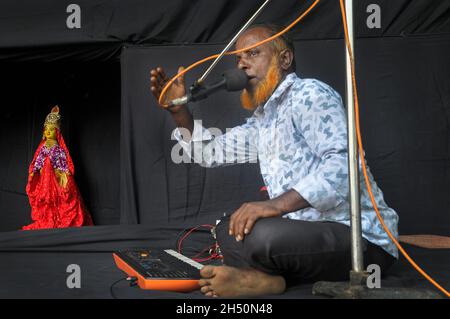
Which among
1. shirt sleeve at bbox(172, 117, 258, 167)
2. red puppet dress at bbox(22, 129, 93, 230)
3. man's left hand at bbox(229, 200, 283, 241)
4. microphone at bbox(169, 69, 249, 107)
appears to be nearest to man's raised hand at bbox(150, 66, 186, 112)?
microphone at bbox(169, 69, 249, 107)

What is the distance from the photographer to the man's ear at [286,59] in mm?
2131

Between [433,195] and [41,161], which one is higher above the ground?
[41,161]

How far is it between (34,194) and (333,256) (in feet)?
8.81

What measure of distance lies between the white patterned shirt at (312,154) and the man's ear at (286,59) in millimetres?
56

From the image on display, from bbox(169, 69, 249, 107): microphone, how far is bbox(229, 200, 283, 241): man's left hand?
1.13 ft

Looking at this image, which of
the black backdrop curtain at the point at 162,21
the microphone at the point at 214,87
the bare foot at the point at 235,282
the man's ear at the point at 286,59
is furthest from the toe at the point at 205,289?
the black backdrop curtain at the point at 162,21

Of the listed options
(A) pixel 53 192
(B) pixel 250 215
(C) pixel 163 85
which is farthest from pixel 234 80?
(A) pixel 53 192

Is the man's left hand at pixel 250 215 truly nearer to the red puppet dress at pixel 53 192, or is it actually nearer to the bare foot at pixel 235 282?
the bare foot at pixel 235 282

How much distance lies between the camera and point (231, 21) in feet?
10.6

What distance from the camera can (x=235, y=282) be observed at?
1690mm

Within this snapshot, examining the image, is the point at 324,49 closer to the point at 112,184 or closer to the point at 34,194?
the point at 112,184

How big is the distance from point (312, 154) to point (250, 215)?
0.36m
